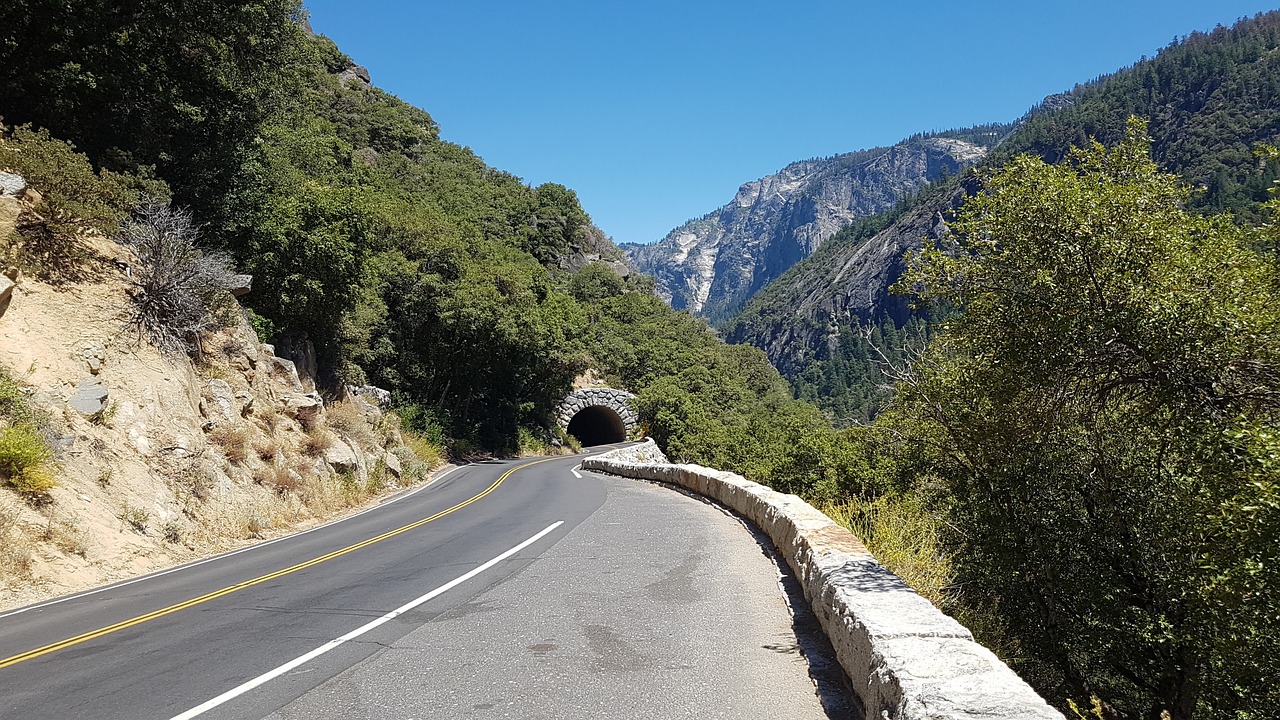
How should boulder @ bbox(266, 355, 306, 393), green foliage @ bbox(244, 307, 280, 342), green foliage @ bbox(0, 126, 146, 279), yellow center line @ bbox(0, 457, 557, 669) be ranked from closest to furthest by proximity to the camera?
yellow center line @ bbox(0, 457, 557, 669), green foliage @ bbox(0, 126, 146, 279), boulder @ bbox(266, 355, 306, 393), green foliage @ bbox(244, 307, 280, 342)

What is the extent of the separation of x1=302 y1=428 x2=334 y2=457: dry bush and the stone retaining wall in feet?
49.9

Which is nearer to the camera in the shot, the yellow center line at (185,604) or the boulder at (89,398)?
the yellow center line at (185,604)

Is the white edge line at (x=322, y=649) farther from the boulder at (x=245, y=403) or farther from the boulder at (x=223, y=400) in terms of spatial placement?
the boulder at (x=245, y=403)

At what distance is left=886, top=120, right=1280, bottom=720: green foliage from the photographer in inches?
284

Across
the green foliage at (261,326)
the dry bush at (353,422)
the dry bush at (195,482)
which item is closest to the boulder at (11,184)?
the dry bush at (195,482)

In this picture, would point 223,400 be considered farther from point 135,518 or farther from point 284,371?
point 135,518

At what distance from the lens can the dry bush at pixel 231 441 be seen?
15.6m

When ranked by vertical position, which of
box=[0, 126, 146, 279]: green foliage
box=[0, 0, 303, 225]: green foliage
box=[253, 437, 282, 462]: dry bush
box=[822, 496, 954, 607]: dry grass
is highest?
box=[0, 0, 303, 225]: green foliage

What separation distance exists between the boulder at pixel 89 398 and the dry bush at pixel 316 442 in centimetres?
595

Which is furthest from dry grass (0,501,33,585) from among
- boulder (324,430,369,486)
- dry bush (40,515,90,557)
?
boulder (324,430,369,486)

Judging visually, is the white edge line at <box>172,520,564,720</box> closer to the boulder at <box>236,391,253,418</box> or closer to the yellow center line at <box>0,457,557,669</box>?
the yellow center line at <box>0,457,557,669</box>

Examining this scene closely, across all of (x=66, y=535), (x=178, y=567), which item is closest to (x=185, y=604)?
(x=178, y=567)

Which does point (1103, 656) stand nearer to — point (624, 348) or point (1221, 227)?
point (1221, 227)

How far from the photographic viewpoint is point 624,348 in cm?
6419
